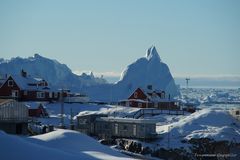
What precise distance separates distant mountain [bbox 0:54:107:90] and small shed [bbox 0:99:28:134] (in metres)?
61.2

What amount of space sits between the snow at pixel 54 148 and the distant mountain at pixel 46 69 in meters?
72.4

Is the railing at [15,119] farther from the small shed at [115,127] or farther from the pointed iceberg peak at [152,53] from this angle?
the pointed iceberg peak at [152,53]

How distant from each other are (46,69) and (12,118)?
7006 cm

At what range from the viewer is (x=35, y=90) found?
211 ft

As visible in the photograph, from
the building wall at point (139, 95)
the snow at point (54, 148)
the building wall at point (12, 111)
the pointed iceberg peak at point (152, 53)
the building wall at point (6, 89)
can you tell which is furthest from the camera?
the pointed iceberg peak at point (152, 53)

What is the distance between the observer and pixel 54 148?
27.0m

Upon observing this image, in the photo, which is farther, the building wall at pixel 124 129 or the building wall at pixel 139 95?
the building wall at pixel 139 95

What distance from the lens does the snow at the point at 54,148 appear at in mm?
23355

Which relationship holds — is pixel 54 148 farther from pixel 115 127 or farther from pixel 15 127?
pixel 115 127

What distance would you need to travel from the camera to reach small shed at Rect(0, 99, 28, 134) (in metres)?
41.3

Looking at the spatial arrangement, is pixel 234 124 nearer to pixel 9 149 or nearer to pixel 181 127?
pixel 181 127

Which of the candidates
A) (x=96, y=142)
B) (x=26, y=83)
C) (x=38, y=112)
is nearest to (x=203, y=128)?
(x=38, y=112)

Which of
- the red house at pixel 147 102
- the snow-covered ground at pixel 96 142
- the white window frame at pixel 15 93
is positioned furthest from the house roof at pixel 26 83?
the red house at pixel 147 102

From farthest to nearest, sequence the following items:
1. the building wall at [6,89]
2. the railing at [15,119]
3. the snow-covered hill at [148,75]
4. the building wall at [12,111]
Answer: the snow-covered hill at [148,75] < the building wall at [6,89] < the building wall at [12,111] < the railing at [15,119]
